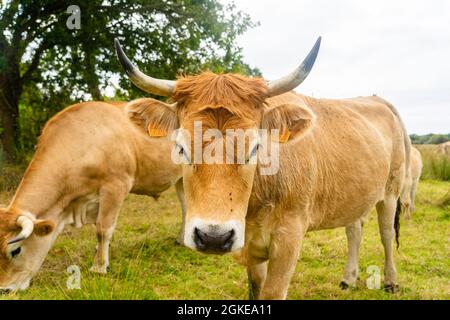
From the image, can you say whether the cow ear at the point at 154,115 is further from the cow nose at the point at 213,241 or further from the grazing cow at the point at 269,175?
the cow nose at the point at 213,241

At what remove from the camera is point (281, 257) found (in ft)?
12.6

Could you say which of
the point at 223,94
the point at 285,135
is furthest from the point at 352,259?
the point at 223,94

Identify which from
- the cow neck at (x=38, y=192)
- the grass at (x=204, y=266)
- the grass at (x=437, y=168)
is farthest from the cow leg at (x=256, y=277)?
the grass at (x=437, y=168)

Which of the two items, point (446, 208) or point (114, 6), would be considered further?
point (114, 6)

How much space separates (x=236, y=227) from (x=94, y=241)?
19.4 ft

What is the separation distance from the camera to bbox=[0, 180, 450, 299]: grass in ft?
15.7

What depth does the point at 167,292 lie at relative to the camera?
5625 mm

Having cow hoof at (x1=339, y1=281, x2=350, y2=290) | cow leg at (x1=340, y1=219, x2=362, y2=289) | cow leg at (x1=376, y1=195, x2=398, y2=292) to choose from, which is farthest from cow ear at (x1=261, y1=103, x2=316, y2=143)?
cow hoof at (x1=339, y1=281, x2=350, y2=290)

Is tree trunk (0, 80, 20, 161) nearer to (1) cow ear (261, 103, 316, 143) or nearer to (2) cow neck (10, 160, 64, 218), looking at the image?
(2) cow neck (10, 160, 64, 218)

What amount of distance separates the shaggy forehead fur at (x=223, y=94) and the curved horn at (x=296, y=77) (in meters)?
0.07

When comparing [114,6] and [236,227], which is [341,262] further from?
[114,6]

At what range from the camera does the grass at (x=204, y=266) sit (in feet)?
15.7

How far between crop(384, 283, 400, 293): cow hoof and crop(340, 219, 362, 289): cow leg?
14.7 inches

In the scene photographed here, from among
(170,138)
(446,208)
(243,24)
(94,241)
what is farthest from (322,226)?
(243,24)
